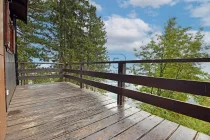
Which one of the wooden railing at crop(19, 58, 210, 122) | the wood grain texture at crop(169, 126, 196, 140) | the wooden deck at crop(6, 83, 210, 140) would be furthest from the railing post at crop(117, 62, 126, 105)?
the wood grain texture at crop(169, 126, 196, 140)

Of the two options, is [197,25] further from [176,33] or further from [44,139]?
[44,139]

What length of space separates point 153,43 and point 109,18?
7572 mm

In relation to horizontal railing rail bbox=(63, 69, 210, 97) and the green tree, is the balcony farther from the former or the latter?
the green tree

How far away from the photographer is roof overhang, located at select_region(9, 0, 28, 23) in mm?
3779

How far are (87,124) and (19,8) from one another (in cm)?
391

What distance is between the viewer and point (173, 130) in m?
1.75

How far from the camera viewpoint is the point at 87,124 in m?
1.87

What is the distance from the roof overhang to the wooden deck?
8.89 feet

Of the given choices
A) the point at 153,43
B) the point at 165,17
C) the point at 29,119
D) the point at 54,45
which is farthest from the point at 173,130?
the point at 54,45

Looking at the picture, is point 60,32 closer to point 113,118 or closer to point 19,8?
point 19,8

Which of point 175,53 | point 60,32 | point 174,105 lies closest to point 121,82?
point 174,105

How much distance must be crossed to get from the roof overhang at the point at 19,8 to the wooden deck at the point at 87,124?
2.71 meters

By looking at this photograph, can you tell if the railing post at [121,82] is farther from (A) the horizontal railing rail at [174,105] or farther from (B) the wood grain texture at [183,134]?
(B) the wood grain texture at [183,134]

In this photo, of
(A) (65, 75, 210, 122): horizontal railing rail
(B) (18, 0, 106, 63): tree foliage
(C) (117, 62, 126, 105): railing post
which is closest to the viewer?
(A) (65, 75, 210, 122): horizontal railing rail
